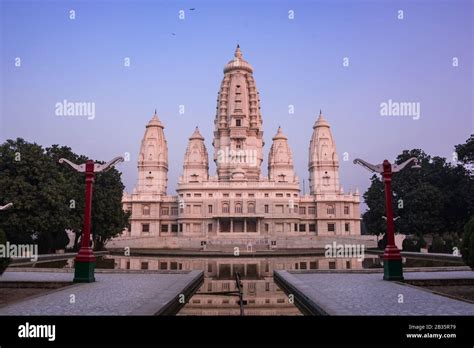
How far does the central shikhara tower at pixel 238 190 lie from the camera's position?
2469 inches

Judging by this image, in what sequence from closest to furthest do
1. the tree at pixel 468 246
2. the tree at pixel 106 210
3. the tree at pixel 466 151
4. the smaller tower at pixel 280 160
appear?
the tree at pixel 468 246
the tree at pixel 106 210
the tree at pixel 466 151
the smaller tower at pixel 280 160

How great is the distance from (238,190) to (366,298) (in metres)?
52.0

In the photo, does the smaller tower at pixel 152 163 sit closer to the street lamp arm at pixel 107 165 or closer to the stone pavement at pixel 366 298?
the street lamp arm at pixel 107 165

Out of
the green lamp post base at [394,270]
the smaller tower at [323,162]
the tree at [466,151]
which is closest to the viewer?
the green lamp post base at [394,270]

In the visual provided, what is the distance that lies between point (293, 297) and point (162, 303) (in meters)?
4.58

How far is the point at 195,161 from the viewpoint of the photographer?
77188 millimetres

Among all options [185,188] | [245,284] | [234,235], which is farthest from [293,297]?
[185,188]

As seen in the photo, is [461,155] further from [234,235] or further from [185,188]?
[185,188]

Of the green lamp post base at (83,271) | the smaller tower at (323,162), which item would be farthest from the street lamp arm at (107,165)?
the smaller tower at (323,162)

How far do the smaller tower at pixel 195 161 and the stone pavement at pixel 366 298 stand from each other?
2371 inches

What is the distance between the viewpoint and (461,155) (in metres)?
46.6

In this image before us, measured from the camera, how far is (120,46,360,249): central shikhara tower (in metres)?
62.7

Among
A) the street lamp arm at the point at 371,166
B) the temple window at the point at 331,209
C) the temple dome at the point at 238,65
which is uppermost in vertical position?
the temple dome at the point at 238,65

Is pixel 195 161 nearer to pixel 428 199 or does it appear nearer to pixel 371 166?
pixel 428 199
